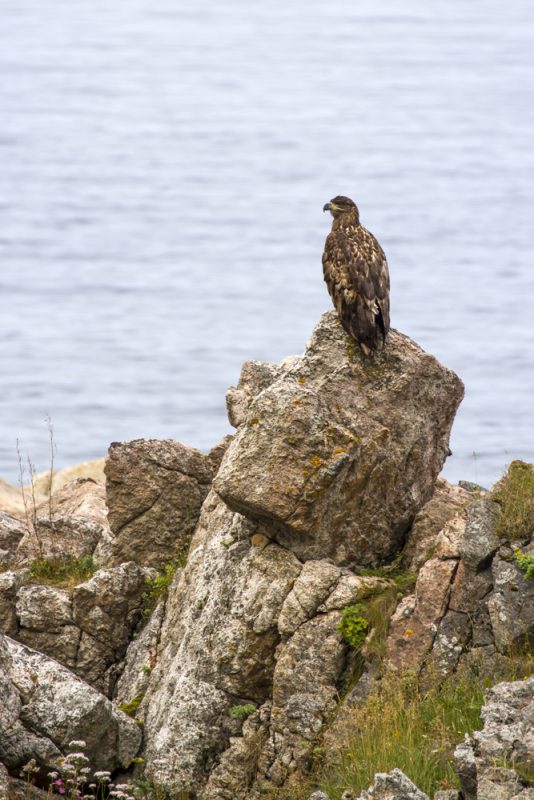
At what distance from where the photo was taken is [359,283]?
1586 cm

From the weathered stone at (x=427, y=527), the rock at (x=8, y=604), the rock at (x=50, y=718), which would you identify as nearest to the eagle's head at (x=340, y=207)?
the weathered stone at (x=427, y=527)

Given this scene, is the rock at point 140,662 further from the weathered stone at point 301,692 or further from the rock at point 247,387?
the rock at point 247,387

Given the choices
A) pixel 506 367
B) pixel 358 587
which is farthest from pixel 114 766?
pixel 506 367

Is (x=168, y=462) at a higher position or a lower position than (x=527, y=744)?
higher

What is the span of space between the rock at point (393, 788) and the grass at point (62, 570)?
20.3 feet

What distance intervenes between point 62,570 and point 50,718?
3.55 m

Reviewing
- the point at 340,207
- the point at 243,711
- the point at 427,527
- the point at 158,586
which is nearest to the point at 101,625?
the point at 158,586

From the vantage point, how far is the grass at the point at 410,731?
39.6 ft

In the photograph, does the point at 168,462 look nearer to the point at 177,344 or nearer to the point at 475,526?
the point at 475,526

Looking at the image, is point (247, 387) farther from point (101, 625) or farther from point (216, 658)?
point (216, 658)

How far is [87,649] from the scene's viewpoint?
615 inches

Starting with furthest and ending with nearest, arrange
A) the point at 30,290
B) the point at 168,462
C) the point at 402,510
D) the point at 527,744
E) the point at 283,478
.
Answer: the point at 30,290
the point at 168,462
the point at 402,510
the point at 283,478
the point at 527,744

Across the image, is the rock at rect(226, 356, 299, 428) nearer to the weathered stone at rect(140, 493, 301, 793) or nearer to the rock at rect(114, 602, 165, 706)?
the weathered stone at rect(140, 493, 301, 793)

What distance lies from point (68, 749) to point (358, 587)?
3189mm
